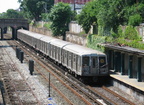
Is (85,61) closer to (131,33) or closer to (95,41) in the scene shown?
(131,33)

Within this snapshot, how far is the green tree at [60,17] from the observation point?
45.3 metres

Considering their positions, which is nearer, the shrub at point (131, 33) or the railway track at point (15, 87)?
the railway track at point (15, 87)

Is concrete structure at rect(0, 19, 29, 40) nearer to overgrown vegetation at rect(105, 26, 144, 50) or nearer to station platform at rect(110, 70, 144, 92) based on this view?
overgrown vegetation at rect(105, 26, 144, 50)

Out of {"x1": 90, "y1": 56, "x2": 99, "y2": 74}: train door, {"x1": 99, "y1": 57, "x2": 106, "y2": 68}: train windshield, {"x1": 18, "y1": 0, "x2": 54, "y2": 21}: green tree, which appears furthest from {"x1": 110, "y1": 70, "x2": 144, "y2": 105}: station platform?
{"x1": 18, "y1": 0, "x2": 54, "y2": 21}: green tree

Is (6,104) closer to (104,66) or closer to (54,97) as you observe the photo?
(54,97)

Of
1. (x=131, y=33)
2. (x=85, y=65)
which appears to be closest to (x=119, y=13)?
(x=131, y=33)

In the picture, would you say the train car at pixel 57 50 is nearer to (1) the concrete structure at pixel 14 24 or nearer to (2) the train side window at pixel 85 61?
(2) the train side window at pixel 85 61

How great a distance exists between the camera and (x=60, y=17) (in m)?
45.8

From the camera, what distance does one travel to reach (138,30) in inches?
932

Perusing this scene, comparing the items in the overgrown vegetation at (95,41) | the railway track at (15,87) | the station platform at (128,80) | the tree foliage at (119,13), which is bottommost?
the railway track at (15,87)

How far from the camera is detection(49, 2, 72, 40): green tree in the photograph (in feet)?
149

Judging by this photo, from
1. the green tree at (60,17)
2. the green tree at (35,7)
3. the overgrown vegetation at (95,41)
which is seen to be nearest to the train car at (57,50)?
the overgrown vegetation at (95,41)

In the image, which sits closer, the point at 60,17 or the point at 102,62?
the point at 102,62

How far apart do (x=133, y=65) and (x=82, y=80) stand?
395cm
